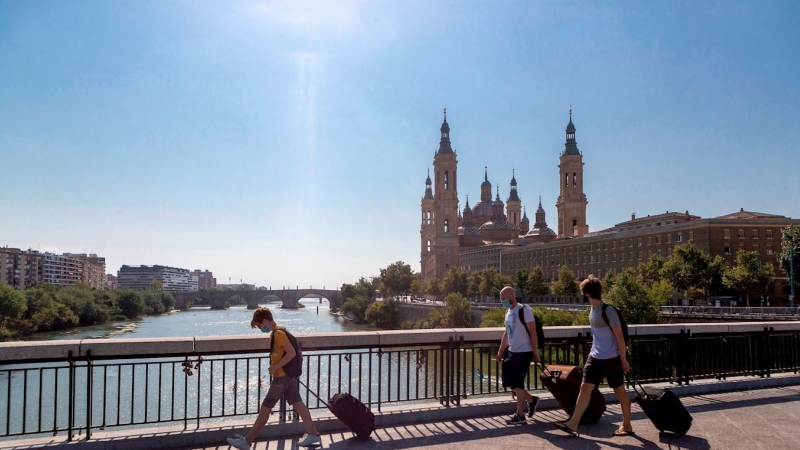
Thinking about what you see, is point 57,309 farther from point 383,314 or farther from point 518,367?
point 518,367

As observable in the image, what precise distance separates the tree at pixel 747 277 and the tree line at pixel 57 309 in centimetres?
6808

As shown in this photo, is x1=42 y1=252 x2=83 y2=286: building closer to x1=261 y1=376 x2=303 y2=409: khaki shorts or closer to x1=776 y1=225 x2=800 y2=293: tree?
x1=776 y1=225 x2=800 y2=293: tree

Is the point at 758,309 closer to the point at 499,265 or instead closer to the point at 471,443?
the point at 471,443

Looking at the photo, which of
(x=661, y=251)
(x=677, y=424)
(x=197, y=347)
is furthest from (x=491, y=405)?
(x=661, y=251)

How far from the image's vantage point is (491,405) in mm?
9516

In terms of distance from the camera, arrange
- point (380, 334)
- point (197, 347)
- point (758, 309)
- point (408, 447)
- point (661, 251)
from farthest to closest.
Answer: point (661, 251) < point (758, 309) < point (380, 334) < point (197, 347) < point (408, 447)

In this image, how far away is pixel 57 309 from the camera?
252 ft

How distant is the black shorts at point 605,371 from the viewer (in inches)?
320

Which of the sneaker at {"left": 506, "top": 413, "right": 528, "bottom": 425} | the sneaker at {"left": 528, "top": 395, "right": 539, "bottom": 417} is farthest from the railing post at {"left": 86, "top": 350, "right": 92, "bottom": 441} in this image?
the sneaker at {"left": 528, "top": 395, "right": 539, "bottom": 417}

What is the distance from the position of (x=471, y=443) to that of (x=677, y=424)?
2602 mm

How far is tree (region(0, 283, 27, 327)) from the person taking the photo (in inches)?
2581

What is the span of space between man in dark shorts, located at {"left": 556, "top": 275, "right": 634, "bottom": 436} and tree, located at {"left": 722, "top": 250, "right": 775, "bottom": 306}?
180 ft

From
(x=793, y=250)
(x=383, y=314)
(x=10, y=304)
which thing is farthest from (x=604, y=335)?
(x=383, y=314)

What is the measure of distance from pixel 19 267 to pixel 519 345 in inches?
6616
